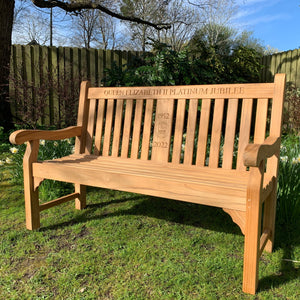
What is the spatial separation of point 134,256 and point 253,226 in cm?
84

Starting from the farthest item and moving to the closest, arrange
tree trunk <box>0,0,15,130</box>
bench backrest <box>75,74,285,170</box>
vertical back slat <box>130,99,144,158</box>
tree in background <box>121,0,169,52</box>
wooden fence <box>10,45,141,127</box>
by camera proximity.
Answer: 1. tree in background <box>121,0,169,52</box>
2. wooden fence <box>10,45,141,127</box>
3. tree trunk <box>0,0,15,130</box>
4. vertical back slat <box>130,99,144,158</box>
5. bench backrest <box>75,74,285,170</box>

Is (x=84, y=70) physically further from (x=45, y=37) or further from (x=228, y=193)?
(x=45, y=37)

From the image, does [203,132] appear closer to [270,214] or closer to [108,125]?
[270,214]

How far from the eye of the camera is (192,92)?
7.30 feet

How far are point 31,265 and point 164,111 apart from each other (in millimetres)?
1450

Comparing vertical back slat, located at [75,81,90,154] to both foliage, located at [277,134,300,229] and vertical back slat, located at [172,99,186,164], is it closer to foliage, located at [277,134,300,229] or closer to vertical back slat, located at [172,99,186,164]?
vertical back slat, located at [172,99,186,164]

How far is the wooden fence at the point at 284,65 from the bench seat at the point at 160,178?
5263 millimetres

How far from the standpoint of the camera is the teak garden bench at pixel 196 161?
1.51m

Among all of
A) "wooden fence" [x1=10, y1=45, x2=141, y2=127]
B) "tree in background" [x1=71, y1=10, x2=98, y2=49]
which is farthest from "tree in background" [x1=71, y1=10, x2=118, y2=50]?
"wooden fence" [x1=10, y1=45, x2=141, y2=127]

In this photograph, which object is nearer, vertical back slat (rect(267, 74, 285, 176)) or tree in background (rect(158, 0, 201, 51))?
vertical back slat (rect(267, 74, 285, 176))

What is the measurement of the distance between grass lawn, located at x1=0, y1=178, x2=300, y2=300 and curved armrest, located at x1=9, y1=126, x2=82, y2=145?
2.36 ft

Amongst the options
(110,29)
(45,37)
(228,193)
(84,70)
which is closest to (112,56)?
(84,70)

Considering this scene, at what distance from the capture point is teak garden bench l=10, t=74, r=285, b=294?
1.51 meters

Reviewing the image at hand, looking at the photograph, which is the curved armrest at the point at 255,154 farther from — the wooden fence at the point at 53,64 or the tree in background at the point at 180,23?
the tree in background at the point at 180,23
